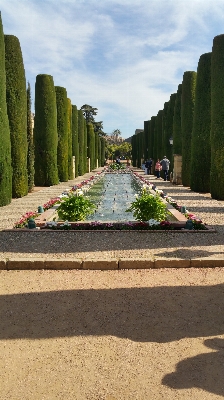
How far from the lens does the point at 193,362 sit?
10.5 ft

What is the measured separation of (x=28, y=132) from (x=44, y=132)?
92.6 inches

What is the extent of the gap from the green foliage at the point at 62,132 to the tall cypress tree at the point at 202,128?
953cm

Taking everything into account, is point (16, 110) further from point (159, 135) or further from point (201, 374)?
point (159, 135)

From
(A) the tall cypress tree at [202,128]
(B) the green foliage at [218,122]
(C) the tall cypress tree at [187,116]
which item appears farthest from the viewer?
(C) the tall cypress tree at [187,116]

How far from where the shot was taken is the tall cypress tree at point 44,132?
21.0m

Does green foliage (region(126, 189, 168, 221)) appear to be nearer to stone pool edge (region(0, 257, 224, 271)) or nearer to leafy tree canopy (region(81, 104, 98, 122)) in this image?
stone pool edge (region(0, 257, 224, 271))

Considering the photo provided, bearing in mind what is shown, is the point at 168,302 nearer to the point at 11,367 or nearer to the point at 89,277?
the point at 89,277

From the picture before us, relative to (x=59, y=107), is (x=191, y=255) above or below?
below

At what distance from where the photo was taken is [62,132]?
24.1m

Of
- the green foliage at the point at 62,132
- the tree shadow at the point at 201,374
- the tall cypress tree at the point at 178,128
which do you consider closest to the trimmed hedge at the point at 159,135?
the tall cypress tree at the point at 178,128

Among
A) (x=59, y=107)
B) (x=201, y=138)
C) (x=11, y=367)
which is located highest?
(x=59, y=107)

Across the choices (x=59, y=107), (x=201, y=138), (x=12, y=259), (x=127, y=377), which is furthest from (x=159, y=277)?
(x=59, y=107)

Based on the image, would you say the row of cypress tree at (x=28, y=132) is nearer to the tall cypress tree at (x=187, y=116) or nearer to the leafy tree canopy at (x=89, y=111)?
the tall cypress tree at (x=187, y=116)

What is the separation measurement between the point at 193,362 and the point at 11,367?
1388 millimetres
